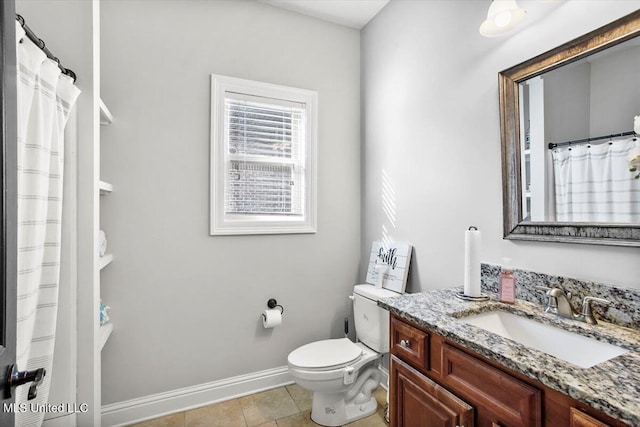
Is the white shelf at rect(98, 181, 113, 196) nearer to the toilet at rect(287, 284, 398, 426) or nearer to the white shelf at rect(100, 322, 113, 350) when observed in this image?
the white shelf at rect(100, 322, 113, 350)

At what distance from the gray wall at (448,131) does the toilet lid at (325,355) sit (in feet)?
2.01

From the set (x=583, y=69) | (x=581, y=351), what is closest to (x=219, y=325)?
(x=581, y=351)

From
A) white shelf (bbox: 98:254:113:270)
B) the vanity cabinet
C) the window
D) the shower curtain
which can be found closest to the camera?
the vanity cabinet

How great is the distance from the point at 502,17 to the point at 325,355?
6.47 ft

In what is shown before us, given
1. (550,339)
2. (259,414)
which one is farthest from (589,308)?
(259,414)

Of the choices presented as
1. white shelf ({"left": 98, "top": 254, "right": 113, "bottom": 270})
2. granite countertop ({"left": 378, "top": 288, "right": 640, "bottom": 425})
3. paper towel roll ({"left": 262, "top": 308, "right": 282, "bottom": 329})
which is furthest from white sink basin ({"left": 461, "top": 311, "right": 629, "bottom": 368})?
white shelf ({"left": 98, "top": 254, "right": 113, "bottom": 270})

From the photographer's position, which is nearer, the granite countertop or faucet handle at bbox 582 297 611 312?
the granite countertop

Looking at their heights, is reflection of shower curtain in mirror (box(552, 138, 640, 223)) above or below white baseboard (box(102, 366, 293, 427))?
above

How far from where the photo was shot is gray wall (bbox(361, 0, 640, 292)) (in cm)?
127

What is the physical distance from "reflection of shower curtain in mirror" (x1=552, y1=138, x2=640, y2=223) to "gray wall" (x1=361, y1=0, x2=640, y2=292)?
125mm

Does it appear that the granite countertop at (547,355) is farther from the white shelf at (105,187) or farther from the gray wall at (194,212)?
the white shelf at (105,187)

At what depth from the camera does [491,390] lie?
957 mm

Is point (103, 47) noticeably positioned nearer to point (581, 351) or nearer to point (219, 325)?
point (219, 325)

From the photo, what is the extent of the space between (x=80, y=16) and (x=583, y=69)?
205 cm
